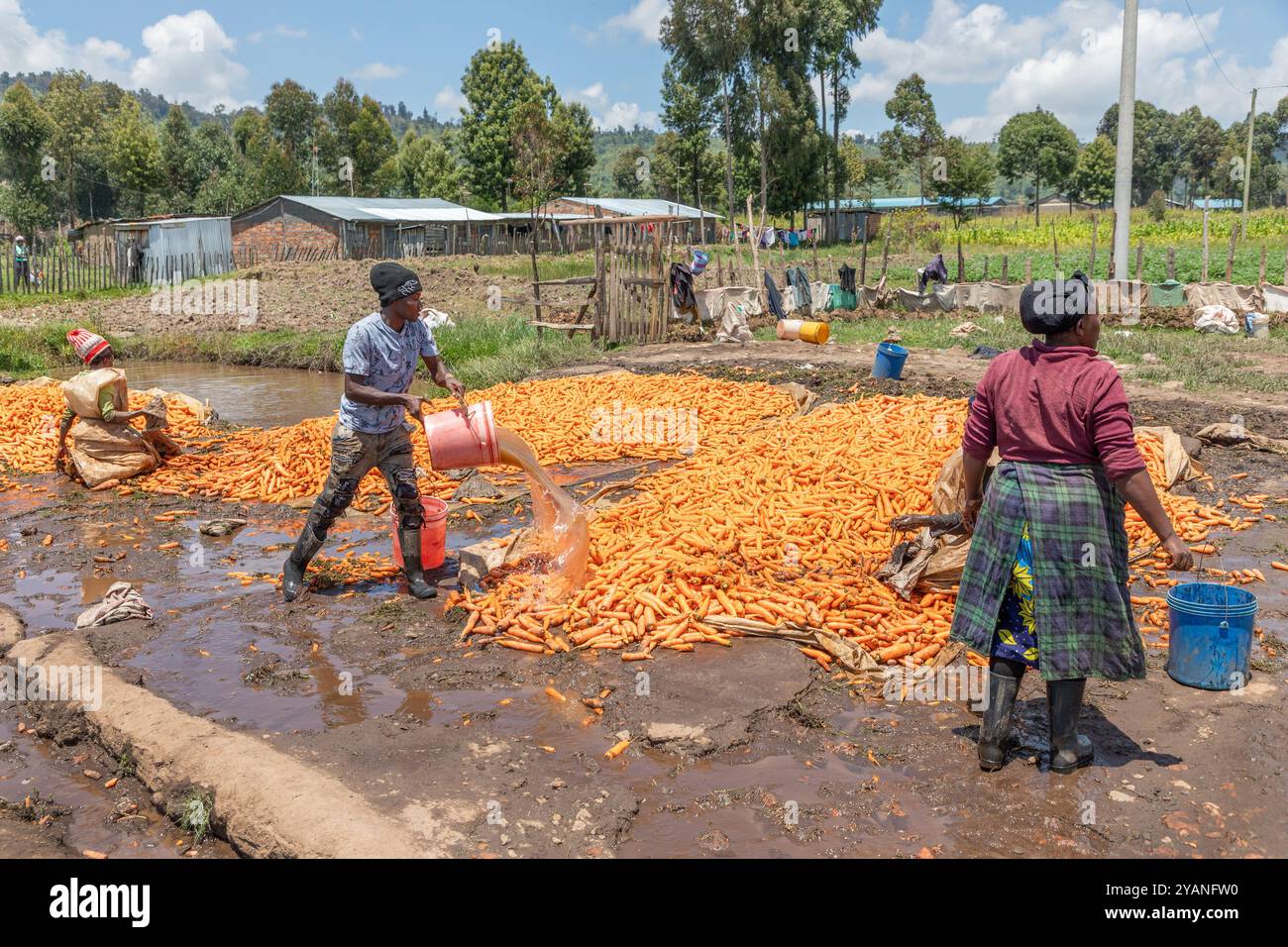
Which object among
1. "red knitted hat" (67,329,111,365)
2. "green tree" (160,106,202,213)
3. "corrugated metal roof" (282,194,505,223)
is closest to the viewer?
"red knitted hat" (67,329,111,365)

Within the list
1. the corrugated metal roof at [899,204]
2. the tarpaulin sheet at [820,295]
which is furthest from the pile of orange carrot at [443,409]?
the corrugated metal roof at [899,204]

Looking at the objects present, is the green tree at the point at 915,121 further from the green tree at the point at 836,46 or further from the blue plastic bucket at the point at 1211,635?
the blue plastic bucket at the point at 1211,635

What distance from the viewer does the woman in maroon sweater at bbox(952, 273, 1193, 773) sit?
3066 millimetres

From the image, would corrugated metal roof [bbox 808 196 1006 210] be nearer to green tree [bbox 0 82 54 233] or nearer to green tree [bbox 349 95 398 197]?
green tree [bbox 349 95 398 197]

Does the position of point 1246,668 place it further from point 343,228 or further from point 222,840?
point 343,228

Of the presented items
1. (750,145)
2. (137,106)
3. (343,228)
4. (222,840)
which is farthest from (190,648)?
(137,106)

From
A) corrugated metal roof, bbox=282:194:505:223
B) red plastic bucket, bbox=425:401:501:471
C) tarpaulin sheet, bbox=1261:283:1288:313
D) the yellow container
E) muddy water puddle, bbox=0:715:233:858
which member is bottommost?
muddy water puddle, bbox=0:715:233:858

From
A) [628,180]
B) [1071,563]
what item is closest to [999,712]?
[1071,563]

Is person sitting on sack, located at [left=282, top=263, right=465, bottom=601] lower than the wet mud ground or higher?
higher

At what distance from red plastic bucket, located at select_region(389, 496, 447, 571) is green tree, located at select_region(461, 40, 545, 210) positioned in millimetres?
44371

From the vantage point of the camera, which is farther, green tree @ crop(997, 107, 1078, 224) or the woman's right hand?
green tree @ crop(997, 107, 1078, 224)

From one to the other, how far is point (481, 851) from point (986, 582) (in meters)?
1.92

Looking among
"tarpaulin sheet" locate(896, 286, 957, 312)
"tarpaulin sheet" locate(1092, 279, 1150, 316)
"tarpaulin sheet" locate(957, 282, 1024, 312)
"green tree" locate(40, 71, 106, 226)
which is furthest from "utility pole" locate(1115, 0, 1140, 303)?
"green tree" locate(40, 71, 106, 226)

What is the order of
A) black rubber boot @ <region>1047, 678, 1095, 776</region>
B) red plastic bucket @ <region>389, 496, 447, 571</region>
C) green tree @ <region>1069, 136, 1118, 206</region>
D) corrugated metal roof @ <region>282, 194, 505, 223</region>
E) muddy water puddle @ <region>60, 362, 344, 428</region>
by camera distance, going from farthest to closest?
green tree @ <region>1069, 136, 1118, 206</region>
corrugated metal roof @ <region>282, 194, 505, 223</region>
muddy water puddle @ <region>60, 362, 344, 428</region>
red plastic bucket @ <region>389, 496, 447, 571</region>
black rubber boot @ <region>1047, 678, 1095, 776</region>
